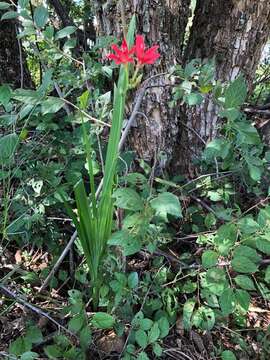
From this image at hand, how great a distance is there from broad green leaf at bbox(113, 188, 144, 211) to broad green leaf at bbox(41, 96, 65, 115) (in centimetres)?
26

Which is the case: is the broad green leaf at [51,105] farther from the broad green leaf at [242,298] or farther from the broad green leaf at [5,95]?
the broad green leaf at [242,298]

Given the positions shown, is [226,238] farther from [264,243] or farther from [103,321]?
[103,321]

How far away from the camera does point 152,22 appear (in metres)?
1.23

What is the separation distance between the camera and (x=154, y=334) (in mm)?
1055

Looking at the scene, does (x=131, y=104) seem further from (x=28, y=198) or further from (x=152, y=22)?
(x=28, y=198)

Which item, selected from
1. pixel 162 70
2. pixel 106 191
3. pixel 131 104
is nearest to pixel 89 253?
pixel 106 191

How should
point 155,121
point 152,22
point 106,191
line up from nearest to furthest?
point 106,191 < point 152,22 < point 155,121

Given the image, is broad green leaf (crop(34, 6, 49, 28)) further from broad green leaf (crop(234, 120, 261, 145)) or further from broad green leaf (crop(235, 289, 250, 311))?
broad green leaf (crop(235, 289, 250, 311))

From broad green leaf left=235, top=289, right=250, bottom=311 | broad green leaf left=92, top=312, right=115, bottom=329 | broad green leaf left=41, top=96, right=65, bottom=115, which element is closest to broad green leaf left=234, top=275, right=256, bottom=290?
broad green leaf left=235, top=289, right=250, bottom=311

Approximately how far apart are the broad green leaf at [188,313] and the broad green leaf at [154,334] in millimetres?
144

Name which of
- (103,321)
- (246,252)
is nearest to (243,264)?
(246,252)

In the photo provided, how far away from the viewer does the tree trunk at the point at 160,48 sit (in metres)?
1.23

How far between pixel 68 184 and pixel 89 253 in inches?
10.2

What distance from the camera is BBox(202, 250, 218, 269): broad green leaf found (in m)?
1.03
